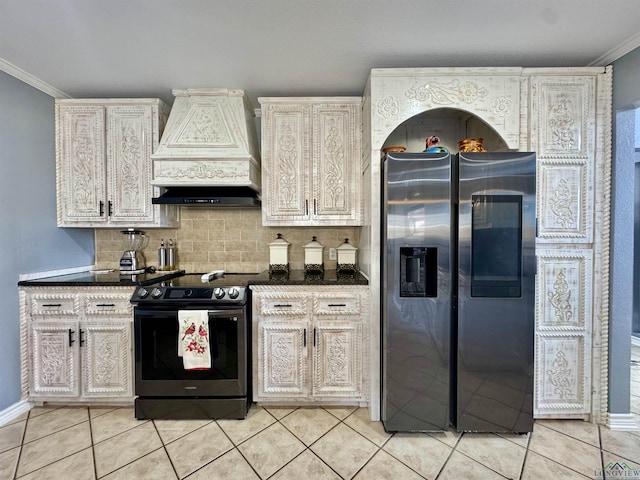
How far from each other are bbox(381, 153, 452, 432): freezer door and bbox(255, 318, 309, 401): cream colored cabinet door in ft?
2.11

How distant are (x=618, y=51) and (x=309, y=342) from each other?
115 inches

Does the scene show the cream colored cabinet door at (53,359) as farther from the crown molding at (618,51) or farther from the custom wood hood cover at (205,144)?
the crown molding at (618,51)

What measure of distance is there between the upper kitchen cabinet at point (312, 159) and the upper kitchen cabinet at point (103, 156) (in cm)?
100

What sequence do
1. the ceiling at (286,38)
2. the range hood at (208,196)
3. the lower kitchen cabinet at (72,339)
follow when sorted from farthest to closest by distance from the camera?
the range hood at (208,196)
the lower kitchen cabinet at (72,339)
the ceiling at (286,38)

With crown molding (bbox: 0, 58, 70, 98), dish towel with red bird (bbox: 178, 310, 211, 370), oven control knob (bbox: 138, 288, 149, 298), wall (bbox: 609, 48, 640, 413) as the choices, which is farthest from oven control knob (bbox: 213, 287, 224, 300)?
wall (bbox: 609, 48, 640, 413)

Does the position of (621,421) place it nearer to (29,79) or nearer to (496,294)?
(496,294)

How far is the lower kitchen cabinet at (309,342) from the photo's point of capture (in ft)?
7.06

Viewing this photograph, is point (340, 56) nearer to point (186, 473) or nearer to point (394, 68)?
point (394, 68)

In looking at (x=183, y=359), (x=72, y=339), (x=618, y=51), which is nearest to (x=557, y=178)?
(x=618, y=51)

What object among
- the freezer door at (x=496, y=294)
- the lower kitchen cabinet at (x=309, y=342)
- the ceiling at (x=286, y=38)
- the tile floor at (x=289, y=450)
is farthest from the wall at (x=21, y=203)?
the freezer door at (x=496, y=294)

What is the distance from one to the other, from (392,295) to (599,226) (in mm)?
1574

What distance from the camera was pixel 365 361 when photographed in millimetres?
2148

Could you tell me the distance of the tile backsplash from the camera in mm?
2840

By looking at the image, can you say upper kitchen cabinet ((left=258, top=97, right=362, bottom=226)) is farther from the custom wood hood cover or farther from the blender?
the blender
